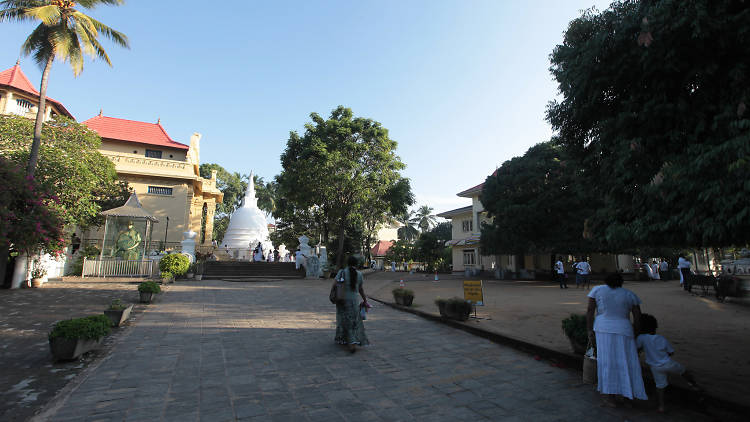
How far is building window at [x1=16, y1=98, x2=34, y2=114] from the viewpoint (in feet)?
87.9

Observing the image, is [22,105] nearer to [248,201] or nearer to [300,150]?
[248,201]

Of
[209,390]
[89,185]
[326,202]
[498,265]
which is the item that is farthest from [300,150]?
[209,390]

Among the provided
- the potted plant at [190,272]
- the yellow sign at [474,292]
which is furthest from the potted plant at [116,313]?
the potted plant at [190,272]

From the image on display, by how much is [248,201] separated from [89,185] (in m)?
17.8

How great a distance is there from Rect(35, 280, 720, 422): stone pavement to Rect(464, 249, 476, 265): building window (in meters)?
29.7

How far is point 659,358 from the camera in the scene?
370cm

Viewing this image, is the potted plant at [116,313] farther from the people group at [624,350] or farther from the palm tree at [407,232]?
the palm tree at [407,232]

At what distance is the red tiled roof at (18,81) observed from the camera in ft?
86.9

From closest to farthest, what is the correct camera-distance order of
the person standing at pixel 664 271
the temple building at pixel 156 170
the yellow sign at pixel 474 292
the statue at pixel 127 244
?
the yellow sign at pixel 474 292 → the statue at pixel 127 244 → the person standing at pixel 664 271 → the temple building at pixel 156 170

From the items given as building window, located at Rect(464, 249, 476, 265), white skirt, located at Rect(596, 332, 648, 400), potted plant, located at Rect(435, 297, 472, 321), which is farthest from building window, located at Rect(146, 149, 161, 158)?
white skirt, located at Rect(596, 332, 648, 400)

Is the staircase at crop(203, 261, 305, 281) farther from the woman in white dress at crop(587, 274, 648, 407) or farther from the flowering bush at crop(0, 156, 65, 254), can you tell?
the woman in white dress at crop(587, 274, 648, 407)

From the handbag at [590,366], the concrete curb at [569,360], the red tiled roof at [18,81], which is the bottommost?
the concrete curb at [569,360]

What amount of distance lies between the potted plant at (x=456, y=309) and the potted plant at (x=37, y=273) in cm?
1630

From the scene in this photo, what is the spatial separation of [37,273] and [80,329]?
46.5 feet
